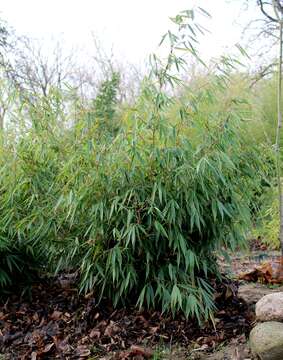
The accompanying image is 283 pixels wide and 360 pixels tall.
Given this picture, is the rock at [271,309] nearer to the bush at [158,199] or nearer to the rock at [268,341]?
the rock at [268,341]

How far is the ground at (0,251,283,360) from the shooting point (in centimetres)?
250

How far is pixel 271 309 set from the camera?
236cm

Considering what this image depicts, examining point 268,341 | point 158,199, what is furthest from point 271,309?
Result: point 158,199

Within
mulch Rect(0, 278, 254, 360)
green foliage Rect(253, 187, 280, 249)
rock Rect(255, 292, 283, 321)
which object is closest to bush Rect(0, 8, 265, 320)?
mulch Rect(0, 278, 254, 360)

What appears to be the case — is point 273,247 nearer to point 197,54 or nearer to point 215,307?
point 215,307

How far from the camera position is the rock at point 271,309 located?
2338 millimetres

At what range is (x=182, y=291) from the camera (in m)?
2.67

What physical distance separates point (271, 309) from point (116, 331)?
0.91 meters

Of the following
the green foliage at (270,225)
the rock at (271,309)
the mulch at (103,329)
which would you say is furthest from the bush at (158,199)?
the green foliage at (270,225)

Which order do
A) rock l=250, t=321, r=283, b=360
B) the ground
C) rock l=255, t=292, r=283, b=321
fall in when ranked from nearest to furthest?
rock l=250, t=321, r=283, b=360 → rock l=255, t=292, r=283, b=321 → the ground

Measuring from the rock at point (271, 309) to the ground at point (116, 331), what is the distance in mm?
219

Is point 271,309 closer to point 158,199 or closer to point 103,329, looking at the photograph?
point 158,199

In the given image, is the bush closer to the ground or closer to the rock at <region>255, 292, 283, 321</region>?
the ground

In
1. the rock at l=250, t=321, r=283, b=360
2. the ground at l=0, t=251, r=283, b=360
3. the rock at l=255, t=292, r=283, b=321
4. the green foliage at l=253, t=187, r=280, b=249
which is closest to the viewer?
the rock at l=250, t=321, r=283, b=360
